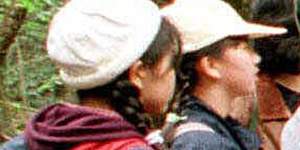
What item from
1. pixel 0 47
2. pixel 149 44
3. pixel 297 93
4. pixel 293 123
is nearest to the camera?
pixel 293 123

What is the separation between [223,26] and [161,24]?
0.43 m

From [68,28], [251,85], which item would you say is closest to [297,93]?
[251,85]

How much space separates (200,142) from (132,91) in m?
0.34

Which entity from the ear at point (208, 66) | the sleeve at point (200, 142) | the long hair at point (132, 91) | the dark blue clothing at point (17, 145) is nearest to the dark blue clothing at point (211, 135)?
the sleeve at point (200, 142)

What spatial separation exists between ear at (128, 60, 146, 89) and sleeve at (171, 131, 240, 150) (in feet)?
1.00

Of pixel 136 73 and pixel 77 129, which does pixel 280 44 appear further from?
pixel 77 129

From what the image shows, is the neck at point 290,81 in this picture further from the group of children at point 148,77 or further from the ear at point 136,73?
the ear at point 136,73

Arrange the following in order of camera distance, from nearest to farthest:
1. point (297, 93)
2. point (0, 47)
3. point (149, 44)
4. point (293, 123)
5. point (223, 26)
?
point (293, 123)
point (149, 44)
point (223, 26)
point (297, 93)
point (0, 47)

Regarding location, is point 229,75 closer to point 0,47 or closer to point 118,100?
point 118,100

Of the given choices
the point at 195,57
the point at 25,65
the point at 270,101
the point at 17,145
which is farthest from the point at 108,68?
the point at 25,65

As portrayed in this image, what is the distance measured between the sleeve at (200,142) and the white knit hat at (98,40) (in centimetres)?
38

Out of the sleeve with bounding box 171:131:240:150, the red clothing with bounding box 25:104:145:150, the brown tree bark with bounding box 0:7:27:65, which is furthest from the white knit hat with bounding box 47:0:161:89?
the brown tree bark with bounding box 0:7:27:65

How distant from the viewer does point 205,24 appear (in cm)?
296

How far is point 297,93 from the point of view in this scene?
144 inches
